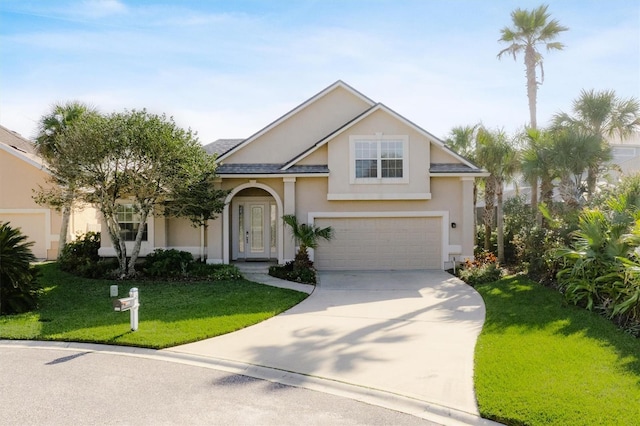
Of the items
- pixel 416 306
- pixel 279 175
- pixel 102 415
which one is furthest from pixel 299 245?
pixel 102 415

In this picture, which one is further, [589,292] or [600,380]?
[589,292]

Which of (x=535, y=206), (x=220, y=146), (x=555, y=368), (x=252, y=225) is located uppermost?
(x=220, y=146)

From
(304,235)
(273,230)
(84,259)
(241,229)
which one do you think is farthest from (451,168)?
(84,259)

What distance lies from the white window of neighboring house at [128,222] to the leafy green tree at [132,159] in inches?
81.8

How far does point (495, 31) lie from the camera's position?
2311 cm

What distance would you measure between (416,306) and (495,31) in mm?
17863

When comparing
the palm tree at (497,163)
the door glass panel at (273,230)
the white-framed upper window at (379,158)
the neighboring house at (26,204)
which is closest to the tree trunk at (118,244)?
the door glass panel at (273,230)

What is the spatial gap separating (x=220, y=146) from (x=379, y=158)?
7.96 meters

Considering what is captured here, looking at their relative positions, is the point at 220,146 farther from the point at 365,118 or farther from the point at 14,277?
the point at 14,277

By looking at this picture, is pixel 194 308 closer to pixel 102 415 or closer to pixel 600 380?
pixel 102 415

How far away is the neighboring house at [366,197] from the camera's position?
16.9 metres

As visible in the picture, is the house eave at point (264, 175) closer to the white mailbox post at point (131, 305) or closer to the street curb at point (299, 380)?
the white mailbox post at point (131, 305)

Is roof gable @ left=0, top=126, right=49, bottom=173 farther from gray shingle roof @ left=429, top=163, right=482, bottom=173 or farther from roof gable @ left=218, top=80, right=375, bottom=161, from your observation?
gray shingle roof @ left=429, top=163, right=482, bottom=173

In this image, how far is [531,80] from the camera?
23.1 m
